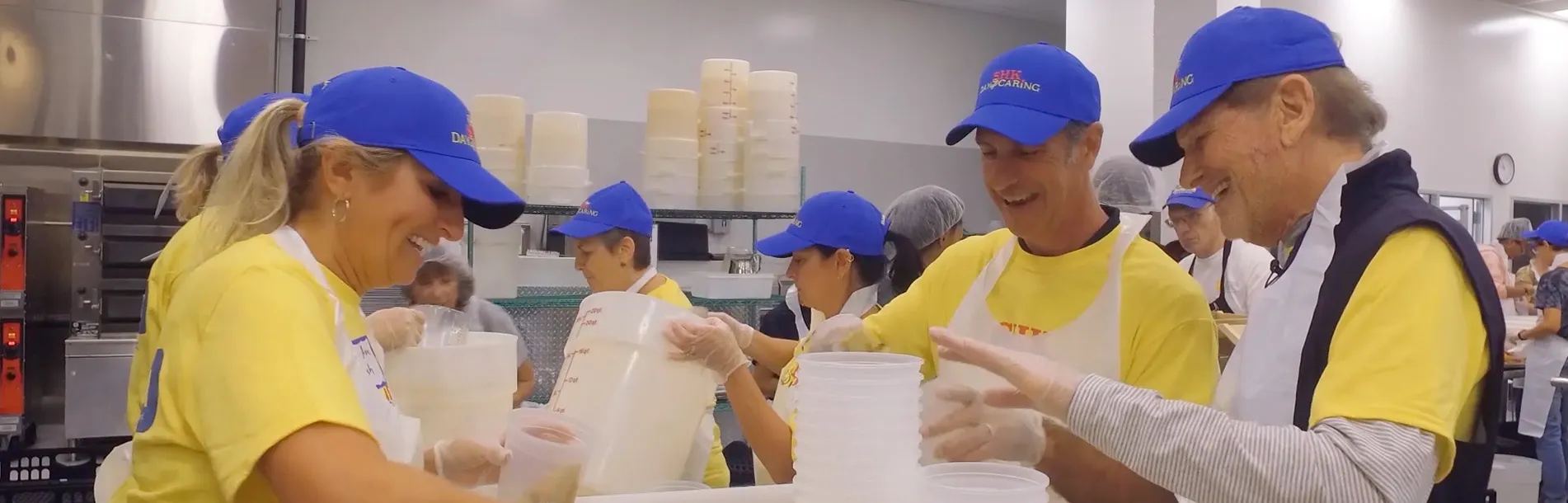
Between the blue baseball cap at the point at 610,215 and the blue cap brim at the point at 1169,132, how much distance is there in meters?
1.82

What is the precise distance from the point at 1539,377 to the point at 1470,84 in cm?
363

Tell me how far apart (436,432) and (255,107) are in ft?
3.84

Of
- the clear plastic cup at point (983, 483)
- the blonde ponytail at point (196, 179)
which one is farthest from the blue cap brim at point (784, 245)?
the clear plastic cup at point (983, 483)

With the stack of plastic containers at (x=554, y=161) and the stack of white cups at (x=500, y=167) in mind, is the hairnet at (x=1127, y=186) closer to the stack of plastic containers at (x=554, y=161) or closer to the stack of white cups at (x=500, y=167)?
the stack of plastic containers at (x=554, y=161)

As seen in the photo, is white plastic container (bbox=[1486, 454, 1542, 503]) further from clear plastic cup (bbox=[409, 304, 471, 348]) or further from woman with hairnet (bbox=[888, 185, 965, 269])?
clear plastic cup (bbox=[409, 304, 471, 348])

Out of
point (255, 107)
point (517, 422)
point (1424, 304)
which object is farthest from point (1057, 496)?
point (255, 107)

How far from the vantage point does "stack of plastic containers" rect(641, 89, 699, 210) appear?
10.9 ft

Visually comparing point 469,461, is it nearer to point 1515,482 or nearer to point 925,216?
point 925,216

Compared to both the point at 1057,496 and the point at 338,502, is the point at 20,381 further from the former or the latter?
the point at 1057,496

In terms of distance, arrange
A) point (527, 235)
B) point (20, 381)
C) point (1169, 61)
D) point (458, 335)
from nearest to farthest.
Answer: point (458, 335) < point (527, 235) < point (20, 381) < point (1169, 61)

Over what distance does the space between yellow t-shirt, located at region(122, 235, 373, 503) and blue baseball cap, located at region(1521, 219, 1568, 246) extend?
8.58 meters

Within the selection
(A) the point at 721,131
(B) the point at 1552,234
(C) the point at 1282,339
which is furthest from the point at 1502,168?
(C) the point at 1282,339

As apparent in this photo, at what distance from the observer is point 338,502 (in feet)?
2.81

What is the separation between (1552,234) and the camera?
7.00 metres
